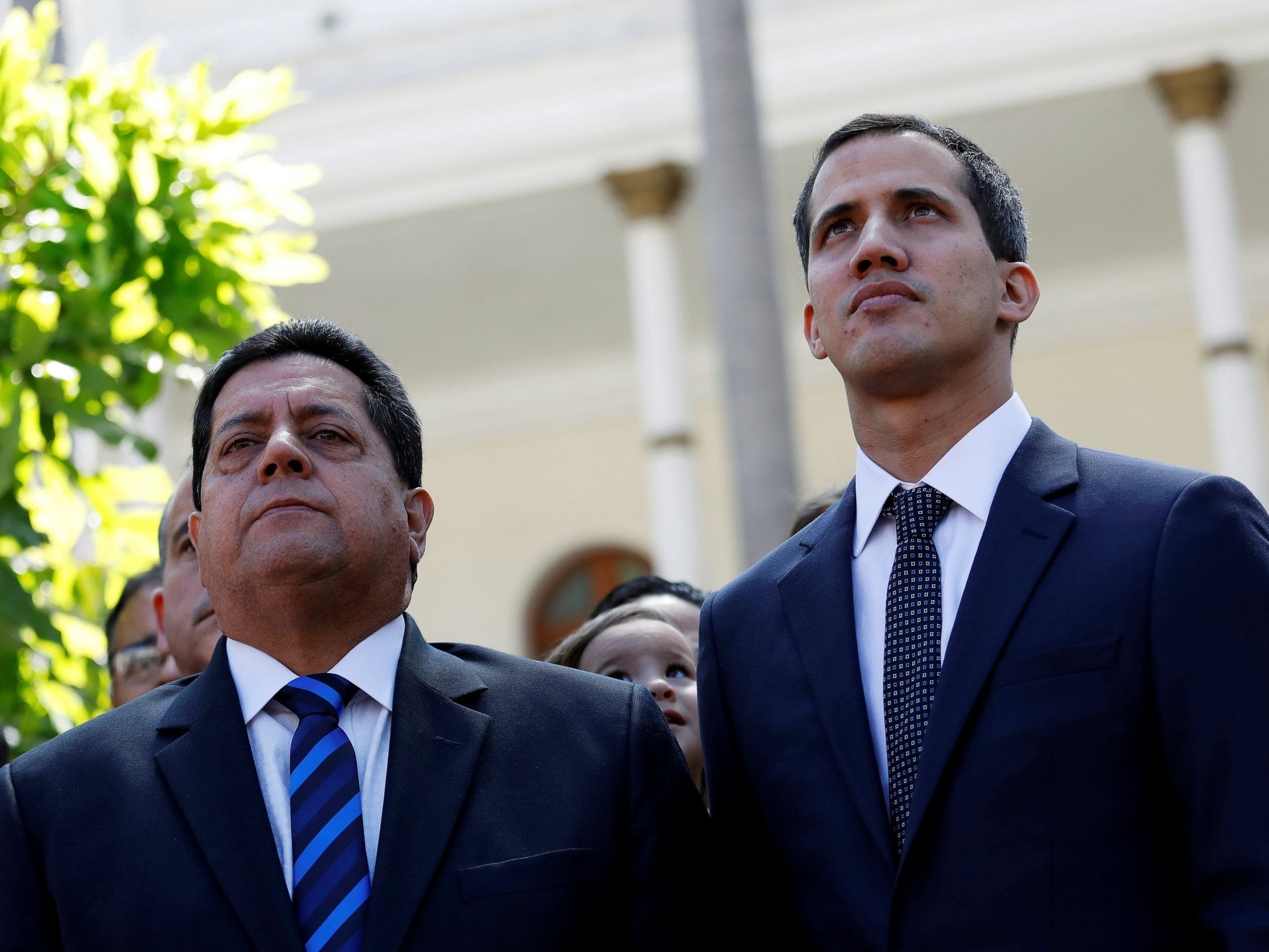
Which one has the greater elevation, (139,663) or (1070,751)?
(1070,751)

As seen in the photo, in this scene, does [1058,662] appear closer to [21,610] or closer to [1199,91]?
[21,610]

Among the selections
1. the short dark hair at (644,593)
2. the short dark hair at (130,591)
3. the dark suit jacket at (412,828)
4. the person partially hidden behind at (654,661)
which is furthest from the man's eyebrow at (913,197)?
the short dark hair at (130,591)

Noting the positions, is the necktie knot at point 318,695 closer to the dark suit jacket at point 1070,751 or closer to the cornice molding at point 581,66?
the dark suit jacket at point 1070,751

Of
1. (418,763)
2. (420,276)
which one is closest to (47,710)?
(418,763)

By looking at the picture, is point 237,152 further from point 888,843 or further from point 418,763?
point 888,843

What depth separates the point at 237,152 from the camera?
16.0 feet

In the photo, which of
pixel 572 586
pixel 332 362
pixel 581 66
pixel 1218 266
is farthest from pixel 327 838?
pixel 572 586

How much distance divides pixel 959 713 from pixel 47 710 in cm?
359

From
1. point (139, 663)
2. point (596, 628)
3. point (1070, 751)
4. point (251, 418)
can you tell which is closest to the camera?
point (1070, 751)

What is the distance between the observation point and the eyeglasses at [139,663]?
4867 millimetres

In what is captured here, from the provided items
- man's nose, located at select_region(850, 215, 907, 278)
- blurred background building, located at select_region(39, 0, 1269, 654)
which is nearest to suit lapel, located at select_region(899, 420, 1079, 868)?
man's nose, located at select_region(850, 215, 907, 278)

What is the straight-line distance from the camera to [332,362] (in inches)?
110

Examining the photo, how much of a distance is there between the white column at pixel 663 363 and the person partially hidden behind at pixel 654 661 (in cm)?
869

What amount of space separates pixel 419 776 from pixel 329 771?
0.43 feet
